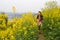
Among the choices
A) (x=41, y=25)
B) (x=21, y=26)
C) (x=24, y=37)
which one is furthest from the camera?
(x=41, y=25)

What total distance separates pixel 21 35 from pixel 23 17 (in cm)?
142

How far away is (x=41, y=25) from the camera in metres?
14.6

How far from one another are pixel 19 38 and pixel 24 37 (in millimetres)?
224

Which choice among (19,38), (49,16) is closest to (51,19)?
(49,16)

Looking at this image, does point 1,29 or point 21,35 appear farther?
point 1,29

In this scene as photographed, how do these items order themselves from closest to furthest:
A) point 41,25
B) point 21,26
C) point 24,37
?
point 24,37
point 21,26
point 41,25

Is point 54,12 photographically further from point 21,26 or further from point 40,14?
point 21,26

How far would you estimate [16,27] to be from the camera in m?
13.5

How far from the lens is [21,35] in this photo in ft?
42.9

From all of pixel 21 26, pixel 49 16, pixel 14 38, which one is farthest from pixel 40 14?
pixel 14 38

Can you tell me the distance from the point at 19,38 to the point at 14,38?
0.21 m

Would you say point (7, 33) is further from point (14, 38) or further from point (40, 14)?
point (40, 14)

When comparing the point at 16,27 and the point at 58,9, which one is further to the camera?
the point at 58,9

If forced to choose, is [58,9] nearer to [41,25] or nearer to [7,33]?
[41,25]
